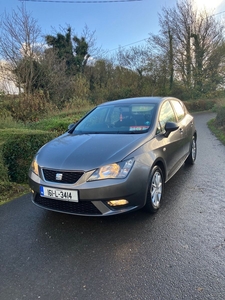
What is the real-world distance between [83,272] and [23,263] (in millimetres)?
661

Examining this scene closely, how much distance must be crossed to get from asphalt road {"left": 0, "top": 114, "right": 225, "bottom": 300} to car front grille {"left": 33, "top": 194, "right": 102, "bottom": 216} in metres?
0.30

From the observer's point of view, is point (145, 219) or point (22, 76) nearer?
point (145, 219)

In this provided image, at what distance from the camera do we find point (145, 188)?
3.07 m

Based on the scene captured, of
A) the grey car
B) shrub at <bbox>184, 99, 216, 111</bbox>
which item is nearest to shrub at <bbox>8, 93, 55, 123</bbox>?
the grey car

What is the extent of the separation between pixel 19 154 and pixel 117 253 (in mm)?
2987

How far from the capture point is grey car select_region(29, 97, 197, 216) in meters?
2.85

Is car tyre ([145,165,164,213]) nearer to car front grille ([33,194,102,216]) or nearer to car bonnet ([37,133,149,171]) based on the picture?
car bonnet ([37,133,149,171])

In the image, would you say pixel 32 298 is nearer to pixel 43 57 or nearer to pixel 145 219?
pixel 145 219

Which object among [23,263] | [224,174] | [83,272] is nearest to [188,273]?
[83,272]

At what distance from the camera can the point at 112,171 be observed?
9.45 feet

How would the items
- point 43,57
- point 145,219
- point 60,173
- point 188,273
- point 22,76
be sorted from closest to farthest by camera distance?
point 188,273 < point 60,173 < point 145,219 < point 22,76 < point 43,57

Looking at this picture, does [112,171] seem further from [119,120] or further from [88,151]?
[119,120]

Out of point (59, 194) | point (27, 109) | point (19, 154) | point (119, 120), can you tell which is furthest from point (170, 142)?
point (27, 109)

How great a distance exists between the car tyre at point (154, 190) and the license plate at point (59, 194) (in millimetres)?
968
